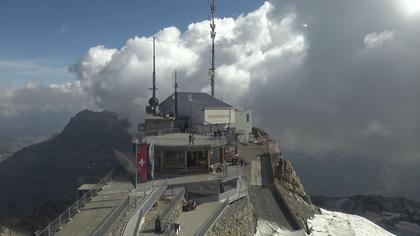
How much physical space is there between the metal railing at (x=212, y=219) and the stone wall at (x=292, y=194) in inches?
444

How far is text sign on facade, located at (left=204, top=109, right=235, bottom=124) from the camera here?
60.6 m

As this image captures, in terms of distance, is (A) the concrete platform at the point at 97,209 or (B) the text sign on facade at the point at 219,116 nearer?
(A) the concrete platform at the point at 97,209

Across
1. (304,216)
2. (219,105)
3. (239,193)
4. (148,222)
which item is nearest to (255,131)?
(219,105)

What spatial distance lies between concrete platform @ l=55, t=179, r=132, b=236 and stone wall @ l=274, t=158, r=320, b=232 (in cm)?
1897

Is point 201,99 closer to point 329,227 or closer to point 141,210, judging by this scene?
point 329,227

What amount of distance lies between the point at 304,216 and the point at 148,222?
24506 millimetres

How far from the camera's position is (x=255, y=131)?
76.1 metres

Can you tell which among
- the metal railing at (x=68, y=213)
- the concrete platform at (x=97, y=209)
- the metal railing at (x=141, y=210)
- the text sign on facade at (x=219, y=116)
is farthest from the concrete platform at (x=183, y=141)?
the text sign on facade at (x=219, y=116)

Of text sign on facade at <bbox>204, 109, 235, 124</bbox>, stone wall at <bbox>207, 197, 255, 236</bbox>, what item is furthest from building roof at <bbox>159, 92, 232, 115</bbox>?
stone wall at <bbox>207, 197, 255, 236</bbox>

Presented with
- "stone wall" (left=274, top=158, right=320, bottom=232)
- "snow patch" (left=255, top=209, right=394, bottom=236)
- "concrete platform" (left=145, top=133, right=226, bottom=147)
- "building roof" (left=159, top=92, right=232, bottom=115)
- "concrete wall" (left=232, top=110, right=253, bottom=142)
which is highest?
"building roof" (left=159, top=92, right=232, bottom=115)

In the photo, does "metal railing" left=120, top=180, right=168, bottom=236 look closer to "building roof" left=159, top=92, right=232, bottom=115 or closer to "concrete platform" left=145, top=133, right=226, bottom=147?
"concrete platform" left=145, top=133, right=226, bottom=147

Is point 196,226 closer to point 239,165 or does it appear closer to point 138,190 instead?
point 138,190

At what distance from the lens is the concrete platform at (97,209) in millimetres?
26391

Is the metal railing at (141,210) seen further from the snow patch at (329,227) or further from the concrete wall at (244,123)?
the concrete wall at (244,123)
